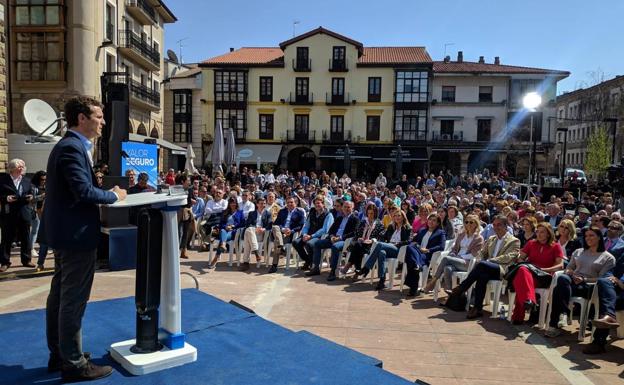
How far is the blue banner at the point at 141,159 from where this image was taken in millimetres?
12648

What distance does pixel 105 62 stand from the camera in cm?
2286

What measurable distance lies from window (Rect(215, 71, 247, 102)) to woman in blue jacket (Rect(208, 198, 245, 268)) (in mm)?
30678

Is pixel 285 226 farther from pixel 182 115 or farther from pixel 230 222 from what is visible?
pixel 182 115

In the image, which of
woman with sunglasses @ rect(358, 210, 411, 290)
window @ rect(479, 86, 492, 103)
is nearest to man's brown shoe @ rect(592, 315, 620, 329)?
woman with sunglasses @ rect(358, 210, 411, 290)

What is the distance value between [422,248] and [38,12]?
22086 mm

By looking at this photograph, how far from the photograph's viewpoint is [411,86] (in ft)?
125

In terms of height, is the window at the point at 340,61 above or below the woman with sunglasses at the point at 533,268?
above

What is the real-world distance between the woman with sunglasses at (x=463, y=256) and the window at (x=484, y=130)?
109 feet

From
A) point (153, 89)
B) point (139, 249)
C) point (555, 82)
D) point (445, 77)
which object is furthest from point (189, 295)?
point (555, 82)

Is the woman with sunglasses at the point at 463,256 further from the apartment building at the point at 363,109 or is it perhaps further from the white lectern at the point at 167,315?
the apartment building at the point at 363,109

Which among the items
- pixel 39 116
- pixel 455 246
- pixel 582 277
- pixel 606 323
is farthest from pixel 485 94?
pixel 606 323

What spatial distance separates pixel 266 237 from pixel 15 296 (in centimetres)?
434

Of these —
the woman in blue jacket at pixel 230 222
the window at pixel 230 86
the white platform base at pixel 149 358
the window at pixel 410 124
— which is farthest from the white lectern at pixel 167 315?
the window at pixel 230 86

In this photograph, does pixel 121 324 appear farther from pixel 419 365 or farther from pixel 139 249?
pixel 419 365
